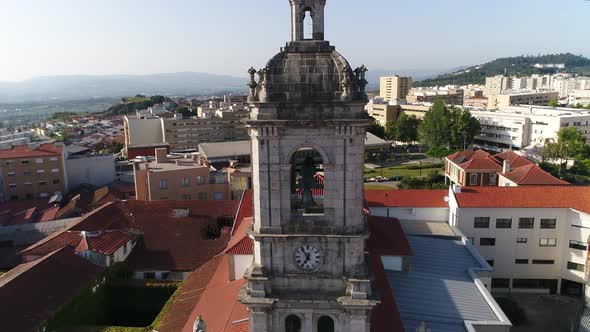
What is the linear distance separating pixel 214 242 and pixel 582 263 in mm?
28195

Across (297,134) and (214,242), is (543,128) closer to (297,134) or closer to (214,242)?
(214,242)

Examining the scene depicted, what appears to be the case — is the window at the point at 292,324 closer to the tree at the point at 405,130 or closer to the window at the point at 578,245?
the window at the point at 578,245

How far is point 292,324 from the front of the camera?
15008 millimetres

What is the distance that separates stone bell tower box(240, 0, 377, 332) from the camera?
1366cm

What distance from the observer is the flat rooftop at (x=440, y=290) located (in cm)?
2208

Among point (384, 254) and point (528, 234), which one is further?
point (528, 234)

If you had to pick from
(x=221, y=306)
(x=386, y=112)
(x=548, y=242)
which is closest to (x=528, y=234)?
(x=548, y=242)

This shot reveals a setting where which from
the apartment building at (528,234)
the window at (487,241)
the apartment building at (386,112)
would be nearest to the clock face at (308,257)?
the apartment building at (528,234)

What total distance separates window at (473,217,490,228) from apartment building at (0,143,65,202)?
53.8 meters

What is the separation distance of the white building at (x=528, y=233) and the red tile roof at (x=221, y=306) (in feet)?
60.4

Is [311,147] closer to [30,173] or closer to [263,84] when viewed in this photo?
[263,84]

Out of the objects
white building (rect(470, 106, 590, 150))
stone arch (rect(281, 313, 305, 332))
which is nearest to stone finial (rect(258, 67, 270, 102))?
stone arch (rect(281, 313, 305, 332))

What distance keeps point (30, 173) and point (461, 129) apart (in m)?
75.4

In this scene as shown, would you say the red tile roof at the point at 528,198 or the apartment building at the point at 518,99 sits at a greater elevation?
the apartment building at the point at 518,99
